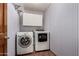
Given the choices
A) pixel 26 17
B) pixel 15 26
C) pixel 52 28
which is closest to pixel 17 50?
pixel 15 26

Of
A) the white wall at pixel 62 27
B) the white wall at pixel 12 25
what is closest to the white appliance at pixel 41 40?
the white wall at pixel 62 27

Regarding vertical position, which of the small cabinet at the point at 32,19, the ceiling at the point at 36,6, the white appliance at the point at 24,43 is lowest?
the white appliance at the point at 24,43

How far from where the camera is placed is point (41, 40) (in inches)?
50.5

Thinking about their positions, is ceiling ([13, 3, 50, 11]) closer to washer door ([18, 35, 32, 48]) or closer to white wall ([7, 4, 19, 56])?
white wall ([7, 4, 19, 56])

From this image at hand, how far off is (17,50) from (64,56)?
61cm

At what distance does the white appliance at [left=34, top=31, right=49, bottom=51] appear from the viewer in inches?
49.6

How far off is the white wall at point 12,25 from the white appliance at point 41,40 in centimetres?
29

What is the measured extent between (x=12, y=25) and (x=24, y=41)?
0.88 ft

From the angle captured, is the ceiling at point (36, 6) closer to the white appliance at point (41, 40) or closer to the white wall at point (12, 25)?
the white wall at point (12, 25)

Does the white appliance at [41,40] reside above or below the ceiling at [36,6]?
below

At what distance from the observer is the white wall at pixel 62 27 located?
1199mm

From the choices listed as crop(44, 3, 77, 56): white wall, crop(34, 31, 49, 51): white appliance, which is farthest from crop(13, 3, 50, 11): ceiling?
crop(34, 31, 49, 51): white appliance

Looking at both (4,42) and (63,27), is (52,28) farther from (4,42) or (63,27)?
(4,42)

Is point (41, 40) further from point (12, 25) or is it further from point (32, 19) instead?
point (12, 25)
